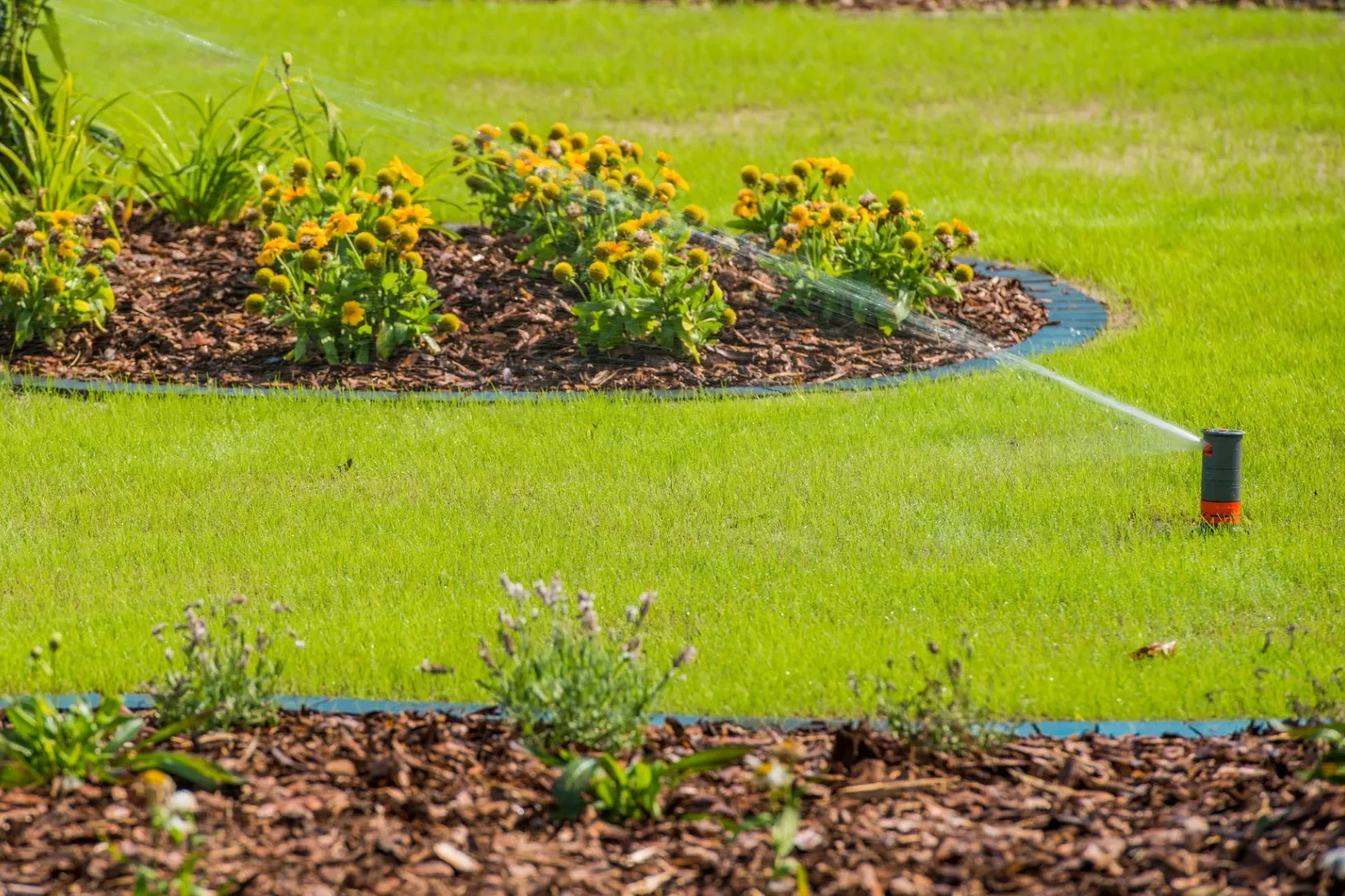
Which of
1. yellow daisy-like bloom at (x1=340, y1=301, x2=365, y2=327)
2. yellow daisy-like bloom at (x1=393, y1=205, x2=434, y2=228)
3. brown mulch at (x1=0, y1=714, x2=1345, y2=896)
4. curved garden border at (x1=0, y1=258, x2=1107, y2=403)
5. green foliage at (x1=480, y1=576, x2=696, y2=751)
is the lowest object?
brown mulch at (x1=0, y1=714, x2=1345, y2=896)

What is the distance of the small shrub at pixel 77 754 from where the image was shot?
2857 millimetres

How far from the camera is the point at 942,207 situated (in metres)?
8.56

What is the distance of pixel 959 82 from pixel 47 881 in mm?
10419

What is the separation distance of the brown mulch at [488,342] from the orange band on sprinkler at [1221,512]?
176 centimetres

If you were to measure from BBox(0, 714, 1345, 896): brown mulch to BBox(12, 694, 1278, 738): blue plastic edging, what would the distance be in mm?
37

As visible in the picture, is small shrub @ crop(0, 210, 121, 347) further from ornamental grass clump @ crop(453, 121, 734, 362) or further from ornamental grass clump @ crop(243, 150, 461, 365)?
ornamental grass clump @ crop(453, 121, 734, 362)

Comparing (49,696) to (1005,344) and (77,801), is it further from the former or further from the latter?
(1005,344)

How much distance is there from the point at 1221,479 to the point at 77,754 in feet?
9.77

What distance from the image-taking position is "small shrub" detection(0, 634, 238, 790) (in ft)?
9.37

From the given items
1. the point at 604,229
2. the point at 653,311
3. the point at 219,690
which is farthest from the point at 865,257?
the point at 219,690

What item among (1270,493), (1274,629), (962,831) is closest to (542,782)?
(962,831)

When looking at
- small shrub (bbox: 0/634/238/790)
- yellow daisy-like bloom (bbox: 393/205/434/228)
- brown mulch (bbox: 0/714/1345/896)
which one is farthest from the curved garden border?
small shrub (bbox: 0/634/238/790)

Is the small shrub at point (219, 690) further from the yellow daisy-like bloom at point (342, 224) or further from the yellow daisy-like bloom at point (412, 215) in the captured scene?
the yellow daisy-like bloom at point (412, 215)

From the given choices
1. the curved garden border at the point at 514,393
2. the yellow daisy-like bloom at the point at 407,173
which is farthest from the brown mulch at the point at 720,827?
the yellow daisy-like bloom at the point at 407,173
